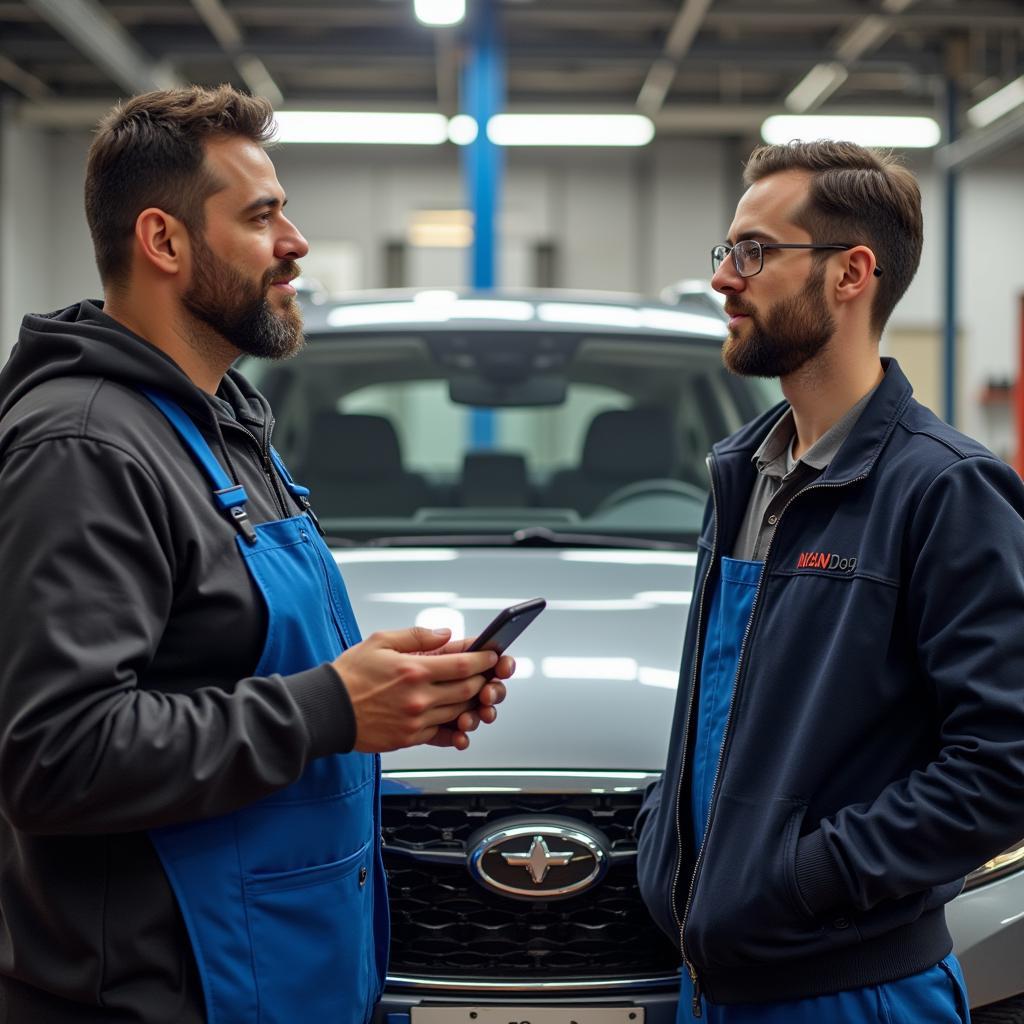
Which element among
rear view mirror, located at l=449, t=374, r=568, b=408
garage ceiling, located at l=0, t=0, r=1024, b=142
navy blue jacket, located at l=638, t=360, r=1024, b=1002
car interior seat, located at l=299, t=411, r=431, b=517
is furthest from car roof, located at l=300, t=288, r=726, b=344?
garage ceiling, located at l=0, t=0, r=1024, b=142

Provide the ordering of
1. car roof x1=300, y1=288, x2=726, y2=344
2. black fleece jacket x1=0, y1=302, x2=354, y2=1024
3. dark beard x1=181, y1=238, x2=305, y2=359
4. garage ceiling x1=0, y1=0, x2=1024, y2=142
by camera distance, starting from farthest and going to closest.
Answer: garage ceiling x1=0, y1=0, x2=1024, y2=142 → car roof x1=300, y1=288, x2=726, y2=344 → dark beard x1=181, y1=238, x2=305, y2=359 → black fleece jacket x1=0, y1=302, x2=354, y2=1024

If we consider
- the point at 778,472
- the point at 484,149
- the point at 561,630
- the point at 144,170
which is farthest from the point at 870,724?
the point at 484,149

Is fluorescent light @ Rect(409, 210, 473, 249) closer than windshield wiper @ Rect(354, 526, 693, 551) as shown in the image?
No

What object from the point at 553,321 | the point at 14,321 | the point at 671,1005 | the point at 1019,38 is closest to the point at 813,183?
the point at 671,1005

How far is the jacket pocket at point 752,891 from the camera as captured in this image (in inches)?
59.4

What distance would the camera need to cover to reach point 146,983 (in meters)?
1.38

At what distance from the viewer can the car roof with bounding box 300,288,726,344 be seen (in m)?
3.33

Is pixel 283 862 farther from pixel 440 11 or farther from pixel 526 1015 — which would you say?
pixel 440 11

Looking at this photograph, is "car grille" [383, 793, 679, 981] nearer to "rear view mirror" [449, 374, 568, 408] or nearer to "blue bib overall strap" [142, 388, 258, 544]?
"blue bib overall strap" [142, 388, 258, 544]

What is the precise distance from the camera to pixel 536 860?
193cm

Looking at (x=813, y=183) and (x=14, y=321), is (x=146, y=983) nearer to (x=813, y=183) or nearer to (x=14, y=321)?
(x=813, y=183)

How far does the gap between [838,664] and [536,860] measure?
0.64 metres

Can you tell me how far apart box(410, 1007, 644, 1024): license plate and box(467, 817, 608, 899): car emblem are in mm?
162

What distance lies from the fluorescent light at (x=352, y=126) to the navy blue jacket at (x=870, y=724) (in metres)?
11.9
